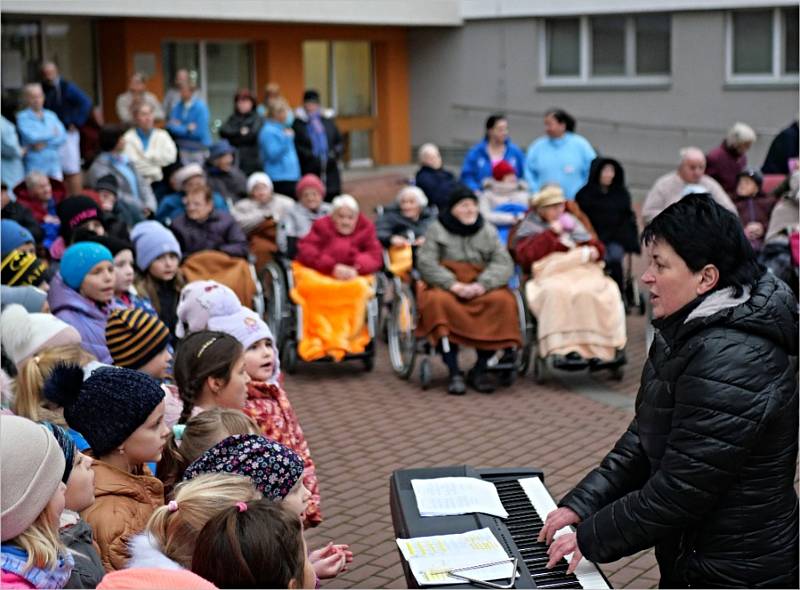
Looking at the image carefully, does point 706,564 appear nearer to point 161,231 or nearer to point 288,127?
point 161,231

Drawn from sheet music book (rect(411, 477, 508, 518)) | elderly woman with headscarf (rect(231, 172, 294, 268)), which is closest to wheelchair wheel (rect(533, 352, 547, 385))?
elderly woman with headscarf (rect(231, 172, 294, 268))

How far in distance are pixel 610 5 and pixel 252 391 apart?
1884 cm

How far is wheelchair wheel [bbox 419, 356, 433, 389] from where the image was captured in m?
9.84

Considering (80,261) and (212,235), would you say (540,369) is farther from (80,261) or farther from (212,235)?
(80,261)

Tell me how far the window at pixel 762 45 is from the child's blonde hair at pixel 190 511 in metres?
19.5

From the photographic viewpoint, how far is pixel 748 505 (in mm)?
3541

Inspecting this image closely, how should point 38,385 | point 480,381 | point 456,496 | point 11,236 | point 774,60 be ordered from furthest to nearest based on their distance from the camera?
1. point 774,60
2. point 480,381
3. point 11,236
4. point 38,385
5. point 456,496

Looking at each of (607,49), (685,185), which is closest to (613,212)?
(685,185)

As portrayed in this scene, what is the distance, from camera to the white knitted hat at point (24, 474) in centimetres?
297

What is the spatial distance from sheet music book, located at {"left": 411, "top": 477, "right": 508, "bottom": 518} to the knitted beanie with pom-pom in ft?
2.90

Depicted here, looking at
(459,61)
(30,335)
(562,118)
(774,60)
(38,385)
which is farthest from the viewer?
(459,61)

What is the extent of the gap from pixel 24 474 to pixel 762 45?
2033 cm

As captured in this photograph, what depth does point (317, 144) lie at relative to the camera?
654 inches

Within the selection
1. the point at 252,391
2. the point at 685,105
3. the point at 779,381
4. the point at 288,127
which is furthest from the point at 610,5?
the point at 779,381
